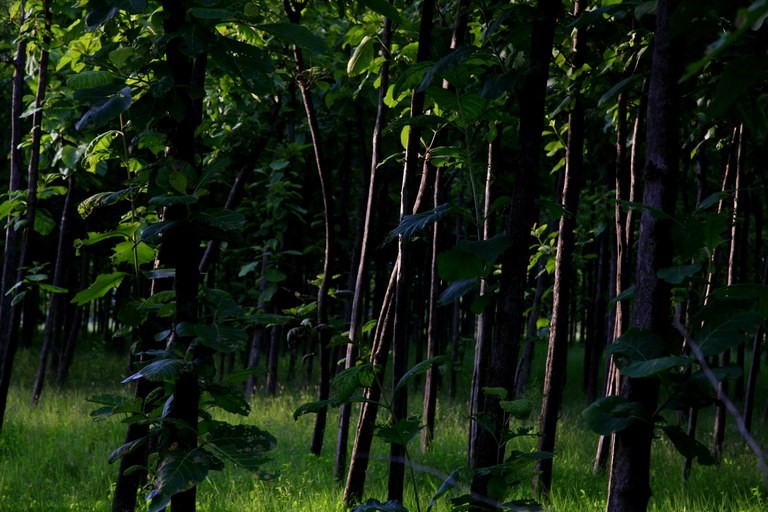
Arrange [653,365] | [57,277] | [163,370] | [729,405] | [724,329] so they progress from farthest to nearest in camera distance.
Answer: [57,277]
[163,370]
[724,329]
[653,365]
[729,405]

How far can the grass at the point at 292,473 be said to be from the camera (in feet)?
18.1

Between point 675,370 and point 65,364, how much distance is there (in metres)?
13.7

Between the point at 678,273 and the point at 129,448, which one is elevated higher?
the point at 678,273

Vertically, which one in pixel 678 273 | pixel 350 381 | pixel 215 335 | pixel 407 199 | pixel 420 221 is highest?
pixel 407 199

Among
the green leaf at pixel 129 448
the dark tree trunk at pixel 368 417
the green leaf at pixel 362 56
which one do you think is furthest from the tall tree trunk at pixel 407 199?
the green leaf at pixel 129 448

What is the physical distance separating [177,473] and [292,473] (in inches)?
182

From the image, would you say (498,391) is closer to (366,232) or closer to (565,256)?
(565,256)

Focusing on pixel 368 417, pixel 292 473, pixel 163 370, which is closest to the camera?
pixel 163 370

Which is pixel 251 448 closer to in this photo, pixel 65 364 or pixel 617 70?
pixel 617 70

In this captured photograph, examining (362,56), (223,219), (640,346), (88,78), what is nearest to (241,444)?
(223,219)

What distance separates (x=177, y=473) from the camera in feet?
7.21

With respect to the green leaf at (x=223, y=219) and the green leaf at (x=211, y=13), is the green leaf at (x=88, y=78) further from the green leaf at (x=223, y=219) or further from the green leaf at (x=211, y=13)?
the green leaf at (x=223, y=219)

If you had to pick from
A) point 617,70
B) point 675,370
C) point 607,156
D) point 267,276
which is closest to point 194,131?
point 675,370

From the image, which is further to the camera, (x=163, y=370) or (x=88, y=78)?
(x=88, y=78)
